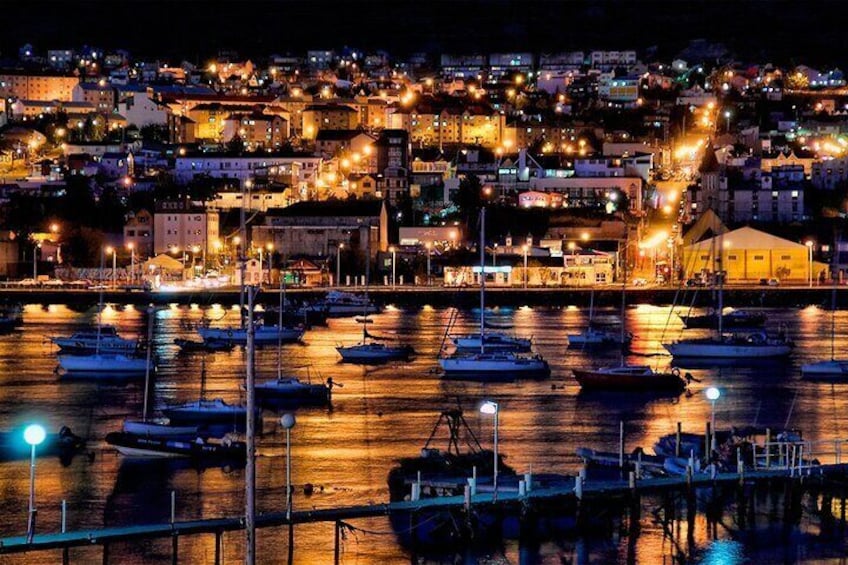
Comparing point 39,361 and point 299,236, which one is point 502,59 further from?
point 39,361

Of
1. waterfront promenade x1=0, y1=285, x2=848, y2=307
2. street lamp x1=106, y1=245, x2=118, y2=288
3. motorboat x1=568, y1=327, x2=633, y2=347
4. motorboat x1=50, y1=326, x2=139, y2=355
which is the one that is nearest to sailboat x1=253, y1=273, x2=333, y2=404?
motorboat x1=50, y1=326, x2=139, y2=355

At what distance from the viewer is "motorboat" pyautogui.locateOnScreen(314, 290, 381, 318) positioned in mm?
39700

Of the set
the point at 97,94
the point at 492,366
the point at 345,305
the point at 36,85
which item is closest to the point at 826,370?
the point at 492,366

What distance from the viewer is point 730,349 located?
101 ft

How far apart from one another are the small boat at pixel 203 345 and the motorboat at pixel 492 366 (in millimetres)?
5422

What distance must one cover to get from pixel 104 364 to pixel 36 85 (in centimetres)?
4681

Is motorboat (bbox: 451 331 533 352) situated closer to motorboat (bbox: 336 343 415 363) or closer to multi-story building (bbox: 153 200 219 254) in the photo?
motorboat (bbox: 336 343 415 363)

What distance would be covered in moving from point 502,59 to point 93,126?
3116 cm

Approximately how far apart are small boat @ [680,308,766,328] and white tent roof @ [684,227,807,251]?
7.74 m

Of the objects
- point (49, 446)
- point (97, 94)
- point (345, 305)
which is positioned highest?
point (97, 94)

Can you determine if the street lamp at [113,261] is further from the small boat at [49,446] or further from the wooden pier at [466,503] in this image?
the wooden pier at [466,503]

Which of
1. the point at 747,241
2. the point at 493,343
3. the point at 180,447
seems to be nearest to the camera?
the point at 180,447

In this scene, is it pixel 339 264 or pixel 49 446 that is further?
pixel 339 264

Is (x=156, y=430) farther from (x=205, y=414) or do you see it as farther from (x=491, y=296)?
(x=491, y=296)
